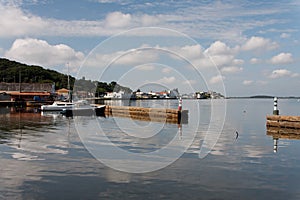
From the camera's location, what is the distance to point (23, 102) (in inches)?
2606

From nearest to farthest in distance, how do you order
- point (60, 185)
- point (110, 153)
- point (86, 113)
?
point (60, 185) → point (110, 153) → point (86, 113)

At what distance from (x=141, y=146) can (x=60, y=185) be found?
6.47 metres

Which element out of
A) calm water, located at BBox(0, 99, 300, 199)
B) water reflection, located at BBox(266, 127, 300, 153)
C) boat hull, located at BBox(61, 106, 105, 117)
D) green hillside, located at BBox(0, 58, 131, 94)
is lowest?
calm water, located at BBox(0, 99, 300, 199)

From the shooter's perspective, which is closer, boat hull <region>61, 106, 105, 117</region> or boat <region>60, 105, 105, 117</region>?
boat hull <region>61, 106, 105, 117</region>

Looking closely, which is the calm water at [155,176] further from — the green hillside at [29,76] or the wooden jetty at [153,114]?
the green hillside at [29,76]

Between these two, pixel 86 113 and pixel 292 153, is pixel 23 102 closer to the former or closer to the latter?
pixel 86 113

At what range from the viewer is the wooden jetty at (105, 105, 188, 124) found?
92.8 ft

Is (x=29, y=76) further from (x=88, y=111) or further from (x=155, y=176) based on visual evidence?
(x=155, y=176)

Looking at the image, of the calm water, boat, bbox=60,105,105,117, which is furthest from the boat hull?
the calm water

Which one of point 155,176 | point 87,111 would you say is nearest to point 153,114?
point 87,111

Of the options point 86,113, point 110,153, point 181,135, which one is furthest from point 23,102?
point 110,153

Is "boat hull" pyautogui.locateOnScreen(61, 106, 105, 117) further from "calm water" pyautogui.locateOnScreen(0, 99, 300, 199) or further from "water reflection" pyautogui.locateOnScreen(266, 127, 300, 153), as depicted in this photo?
"calm water" pyautogui.locateOnScreen(0, 99, 300, 199)

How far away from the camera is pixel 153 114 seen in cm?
3325

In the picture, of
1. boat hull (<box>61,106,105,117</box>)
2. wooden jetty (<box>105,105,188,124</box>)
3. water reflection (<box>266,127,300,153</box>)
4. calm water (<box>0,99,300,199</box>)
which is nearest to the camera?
calm water (<box>0,99,300,199</box>)
